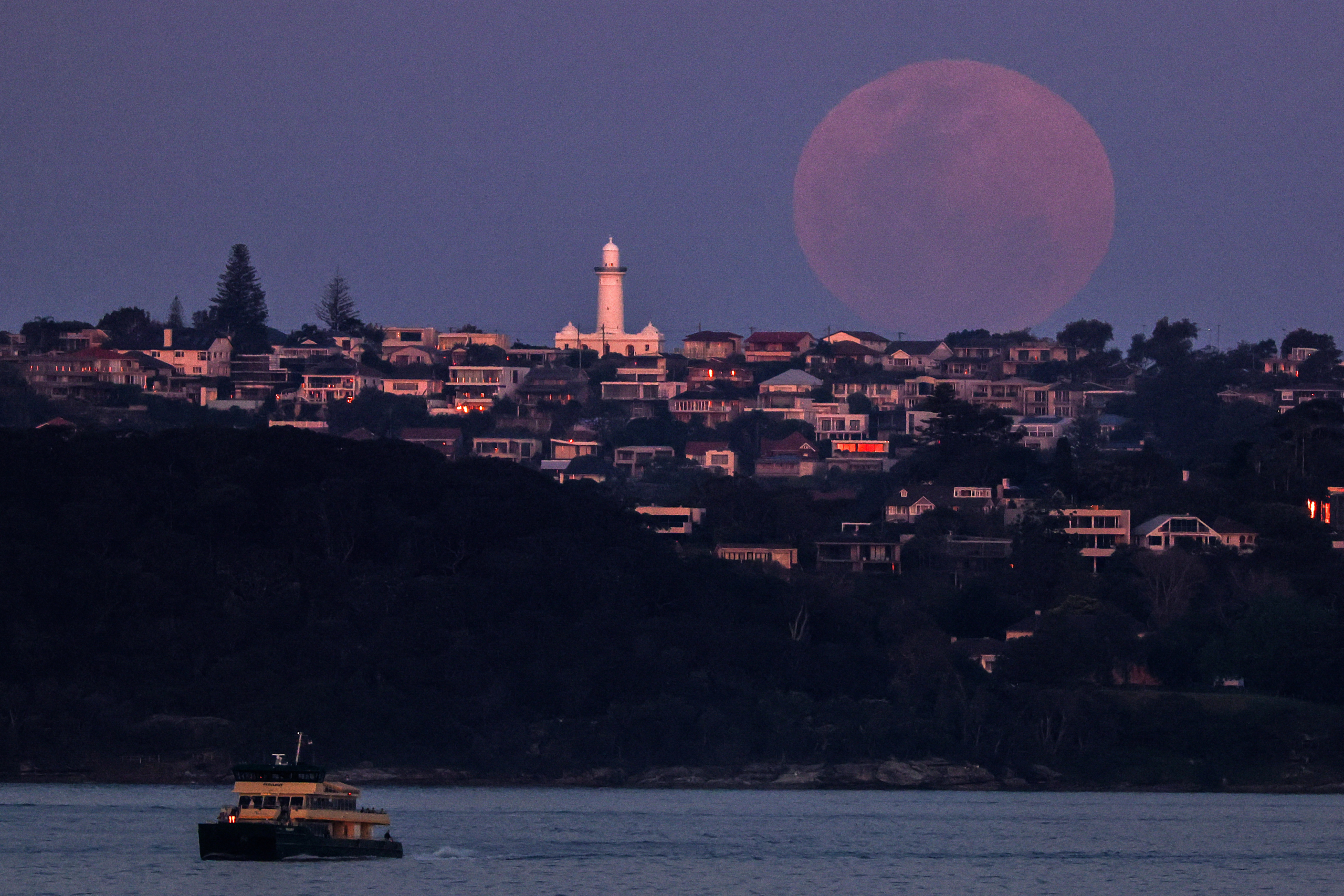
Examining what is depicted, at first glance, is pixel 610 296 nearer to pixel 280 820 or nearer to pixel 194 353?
pixel 194 353

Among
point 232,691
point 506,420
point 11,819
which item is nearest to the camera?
point 11,819

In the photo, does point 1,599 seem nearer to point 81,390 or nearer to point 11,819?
point 11,819

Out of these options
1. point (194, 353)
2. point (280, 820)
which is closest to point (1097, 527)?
point (280, 820)

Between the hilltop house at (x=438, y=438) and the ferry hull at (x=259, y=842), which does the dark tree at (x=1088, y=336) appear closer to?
the hilltop house at (x=438, y=438)

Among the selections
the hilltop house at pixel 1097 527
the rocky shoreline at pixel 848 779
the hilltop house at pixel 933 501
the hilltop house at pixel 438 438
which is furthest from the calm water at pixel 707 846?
the hilltop house at pixel 438 438

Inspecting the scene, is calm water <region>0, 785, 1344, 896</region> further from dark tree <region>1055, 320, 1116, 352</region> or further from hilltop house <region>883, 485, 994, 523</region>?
dark tree <region>1055, 320, 1116, 352</region>

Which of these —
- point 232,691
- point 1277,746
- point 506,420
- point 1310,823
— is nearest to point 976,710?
point 1277,746

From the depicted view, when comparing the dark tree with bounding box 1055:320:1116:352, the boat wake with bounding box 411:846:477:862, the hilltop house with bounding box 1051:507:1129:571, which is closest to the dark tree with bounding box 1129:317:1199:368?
the dark tree with bounding box 1055:320:1116:352
